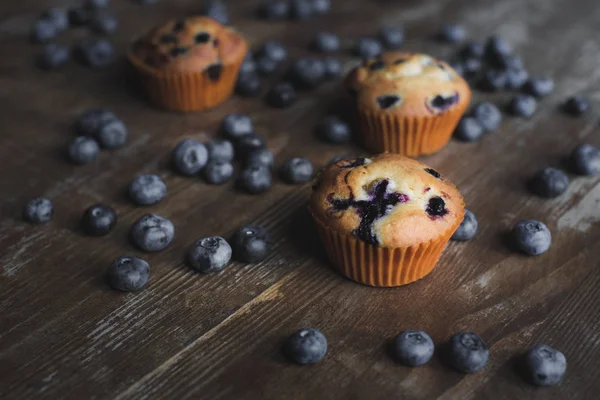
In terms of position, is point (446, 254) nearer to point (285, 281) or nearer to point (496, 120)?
point (285, 281)

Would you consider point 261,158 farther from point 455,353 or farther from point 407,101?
point 455,353

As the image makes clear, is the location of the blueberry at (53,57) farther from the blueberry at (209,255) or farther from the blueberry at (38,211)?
the blueberry at (209,255)

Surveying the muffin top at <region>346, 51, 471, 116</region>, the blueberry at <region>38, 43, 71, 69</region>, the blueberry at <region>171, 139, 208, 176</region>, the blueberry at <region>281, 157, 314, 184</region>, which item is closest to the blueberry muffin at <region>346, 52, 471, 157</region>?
the muffin top at <region>346, 51, 471, 116</region>

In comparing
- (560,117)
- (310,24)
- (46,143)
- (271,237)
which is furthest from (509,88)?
(46,143)

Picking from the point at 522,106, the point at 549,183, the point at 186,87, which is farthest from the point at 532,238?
the point at 186,87

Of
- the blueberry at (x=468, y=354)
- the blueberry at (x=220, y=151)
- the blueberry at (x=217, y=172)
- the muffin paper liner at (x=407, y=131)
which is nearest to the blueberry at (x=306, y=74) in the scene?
the muffin paper liner at (x=407, y=131)
